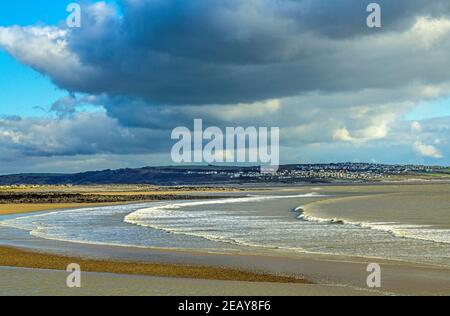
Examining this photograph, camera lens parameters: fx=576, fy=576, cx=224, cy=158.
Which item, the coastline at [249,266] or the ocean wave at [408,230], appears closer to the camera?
the coastline at [249,266]

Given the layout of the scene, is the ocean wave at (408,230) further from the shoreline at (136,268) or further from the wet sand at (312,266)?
the shoreline at (136,268)

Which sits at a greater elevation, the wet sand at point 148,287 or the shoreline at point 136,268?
the wet sand at point 148,287

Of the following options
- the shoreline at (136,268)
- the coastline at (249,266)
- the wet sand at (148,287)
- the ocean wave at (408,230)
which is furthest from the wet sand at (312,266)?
the ocean wave at (408,230)

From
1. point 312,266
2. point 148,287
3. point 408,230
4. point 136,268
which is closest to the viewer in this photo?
point 148,287

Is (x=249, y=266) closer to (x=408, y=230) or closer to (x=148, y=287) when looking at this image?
(x=148, y=287)

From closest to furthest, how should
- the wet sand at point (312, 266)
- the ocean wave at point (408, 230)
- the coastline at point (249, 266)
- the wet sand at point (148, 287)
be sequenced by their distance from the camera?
the wet sand at point (148, 287), the wet sand at point (312, 266), the coastline at point (249, 266), the ocean wave at point (408, 230)

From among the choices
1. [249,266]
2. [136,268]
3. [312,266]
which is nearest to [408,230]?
[312,266]

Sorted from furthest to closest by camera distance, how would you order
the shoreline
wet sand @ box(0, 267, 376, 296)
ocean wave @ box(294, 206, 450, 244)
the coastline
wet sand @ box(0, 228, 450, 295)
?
ocean wave @ box(294, 206, 450, 244) < the shoreline < the coastline < wet sand @ box(0, 228, 450, 295) < wet sand @ box(0, 267, 376, 296)

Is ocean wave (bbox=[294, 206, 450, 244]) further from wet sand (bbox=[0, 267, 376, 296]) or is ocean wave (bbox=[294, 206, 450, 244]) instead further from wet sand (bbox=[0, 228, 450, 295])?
wet sand (bbox=[0, 267, 376, 296])

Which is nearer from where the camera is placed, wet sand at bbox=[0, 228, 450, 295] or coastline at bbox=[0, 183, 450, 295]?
wet sand at bbox=[0, 228, 450, 295]

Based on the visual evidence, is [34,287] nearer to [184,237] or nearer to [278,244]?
[278,244]

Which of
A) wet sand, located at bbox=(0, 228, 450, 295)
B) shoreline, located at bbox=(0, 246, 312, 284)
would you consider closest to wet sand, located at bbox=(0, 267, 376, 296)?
wet sand, located at bbox=(0, 228, 450, 295)
